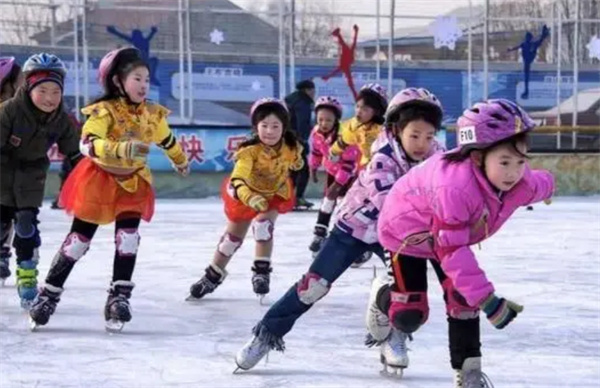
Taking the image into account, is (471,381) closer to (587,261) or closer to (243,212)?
(243,212)

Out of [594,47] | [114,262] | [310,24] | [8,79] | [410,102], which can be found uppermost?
[310,24]

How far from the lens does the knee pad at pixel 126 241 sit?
19.6 feet

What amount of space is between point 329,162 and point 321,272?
4.74 m

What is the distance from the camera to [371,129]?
880 centimetres

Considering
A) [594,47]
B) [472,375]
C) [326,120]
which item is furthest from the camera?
[594,47]

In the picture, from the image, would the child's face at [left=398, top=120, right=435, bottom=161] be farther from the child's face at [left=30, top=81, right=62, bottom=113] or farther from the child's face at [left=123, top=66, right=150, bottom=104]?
the child's face at [left=30, top=81, right=62, bottom=113]

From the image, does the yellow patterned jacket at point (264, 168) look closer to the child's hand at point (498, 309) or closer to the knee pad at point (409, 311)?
the knee pad at point (409, 311)

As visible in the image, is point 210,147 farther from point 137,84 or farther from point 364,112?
point 137,84

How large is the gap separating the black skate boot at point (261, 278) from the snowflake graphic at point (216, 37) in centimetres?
1088

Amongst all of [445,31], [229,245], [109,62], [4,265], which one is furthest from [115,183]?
[445,31]

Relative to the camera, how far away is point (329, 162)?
9602mm

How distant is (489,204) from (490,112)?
0.91ft

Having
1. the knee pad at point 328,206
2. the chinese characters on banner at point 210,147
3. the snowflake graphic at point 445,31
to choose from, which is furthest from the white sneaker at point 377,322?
the snowflake graphic at point 445,31

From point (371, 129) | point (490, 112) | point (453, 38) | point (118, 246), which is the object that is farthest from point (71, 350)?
point (453, 38)
